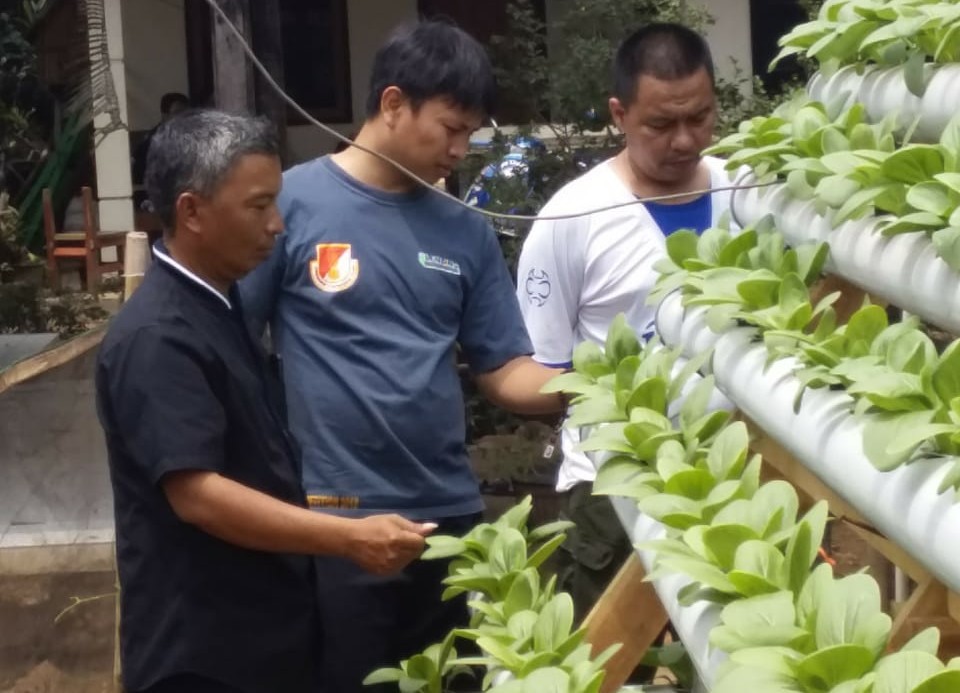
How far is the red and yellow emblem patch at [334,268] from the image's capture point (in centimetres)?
297

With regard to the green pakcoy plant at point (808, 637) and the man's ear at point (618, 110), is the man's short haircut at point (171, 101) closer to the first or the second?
the man's ear at point (618, 110)

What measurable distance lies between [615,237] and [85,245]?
834 centimetres

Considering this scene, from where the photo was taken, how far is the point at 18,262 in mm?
11453

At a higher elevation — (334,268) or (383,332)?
(334,268)

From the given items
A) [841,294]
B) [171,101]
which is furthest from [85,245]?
[841,294]

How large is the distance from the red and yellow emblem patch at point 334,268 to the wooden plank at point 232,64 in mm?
2475

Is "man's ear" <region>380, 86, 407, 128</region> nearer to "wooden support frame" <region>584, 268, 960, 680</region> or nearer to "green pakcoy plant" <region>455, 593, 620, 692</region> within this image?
"wooden support frame" <region>584, 268, 960, 680</region>

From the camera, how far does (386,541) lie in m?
2.47

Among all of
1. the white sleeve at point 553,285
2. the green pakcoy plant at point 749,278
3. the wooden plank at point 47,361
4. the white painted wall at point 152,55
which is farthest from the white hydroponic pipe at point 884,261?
the white painted wall at point 152,55

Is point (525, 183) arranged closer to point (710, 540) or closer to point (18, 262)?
point (710, 540)

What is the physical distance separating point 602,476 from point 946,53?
1.83 ft

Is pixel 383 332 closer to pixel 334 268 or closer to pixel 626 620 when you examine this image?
pixel 334 268

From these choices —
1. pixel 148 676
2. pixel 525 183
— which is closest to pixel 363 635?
pixel 148 676

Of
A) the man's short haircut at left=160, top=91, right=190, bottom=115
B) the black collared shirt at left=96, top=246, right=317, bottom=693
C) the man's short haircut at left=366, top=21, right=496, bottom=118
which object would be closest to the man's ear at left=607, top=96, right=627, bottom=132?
the man's short haircut at left=366, top=21, right=496, bottom=118
